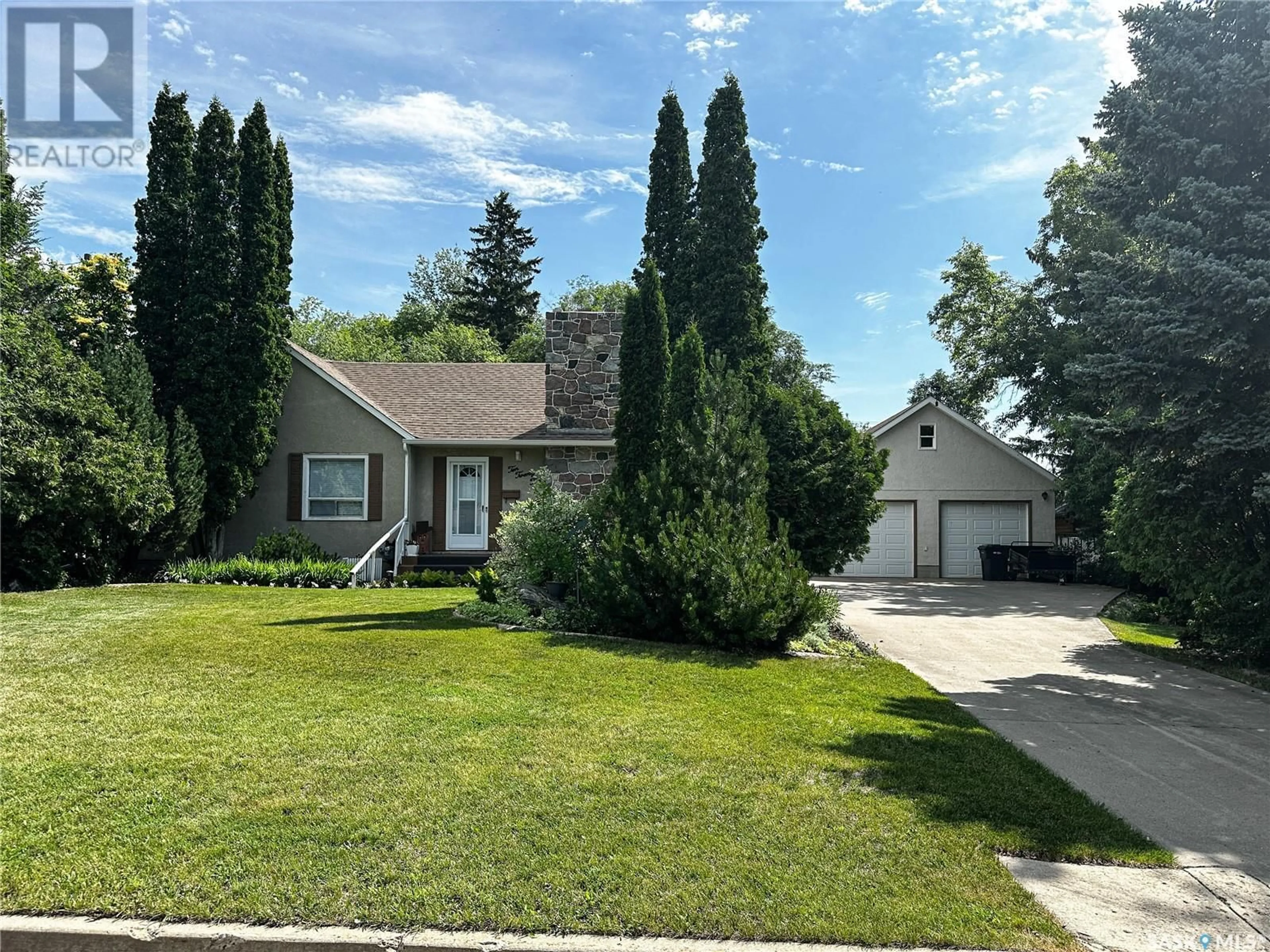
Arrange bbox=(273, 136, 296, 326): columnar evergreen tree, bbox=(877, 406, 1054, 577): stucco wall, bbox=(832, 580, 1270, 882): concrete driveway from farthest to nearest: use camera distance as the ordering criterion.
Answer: bbox=(877, 406, 1054, 577): stucco wall < bbox=(273, 136, 296, 326): columnar evergreen tree < bbox=(832, 580, 1270, 882): concrete driveway

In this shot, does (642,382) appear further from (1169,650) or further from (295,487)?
(295,487)

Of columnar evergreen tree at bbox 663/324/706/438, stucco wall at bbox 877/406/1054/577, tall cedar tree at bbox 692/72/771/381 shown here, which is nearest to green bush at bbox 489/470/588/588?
columnar evergreen tree at bbox 663/324/706/438

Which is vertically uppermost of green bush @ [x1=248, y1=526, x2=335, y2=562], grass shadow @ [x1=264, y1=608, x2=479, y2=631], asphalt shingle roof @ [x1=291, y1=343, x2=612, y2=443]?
asphalt shingle roof @ [x1=291, y1=343, x2=612, y2=443]

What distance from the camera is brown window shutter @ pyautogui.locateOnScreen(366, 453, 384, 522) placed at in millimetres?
16859

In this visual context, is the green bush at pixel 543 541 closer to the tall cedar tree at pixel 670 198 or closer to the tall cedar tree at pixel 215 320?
the tall cedar tree at pixel 670 198

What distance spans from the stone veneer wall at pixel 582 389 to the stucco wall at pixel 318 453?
3514mm

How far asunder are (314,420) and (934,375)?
2771 cm

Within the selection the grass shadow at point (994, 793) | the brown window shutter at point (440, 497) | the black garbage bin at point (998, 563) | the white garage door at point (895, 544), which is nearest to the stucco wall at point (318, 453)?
the brown window shutter at point (440, 497)

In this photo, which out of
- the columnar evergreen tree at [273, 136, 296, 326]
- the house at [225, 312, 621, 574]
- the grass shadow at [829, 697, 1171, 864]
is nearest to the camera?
Answer: the grass shadow at [829, 697, 1171, 864]

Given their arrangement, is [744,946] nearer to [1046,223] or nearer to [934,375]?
[1046,223]

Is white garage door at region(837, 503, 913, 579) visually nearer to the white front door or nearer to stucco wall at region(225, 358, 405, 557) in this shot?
the white front door

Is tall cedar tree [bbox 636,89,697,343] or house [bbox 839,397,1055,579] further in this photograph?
house [bbox 839,397,1055,579]

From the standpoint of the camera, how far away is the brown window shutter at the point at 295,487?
16891 mm

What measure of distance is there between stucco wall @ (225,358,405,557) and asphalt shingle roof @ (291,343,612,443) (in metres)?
0.46
